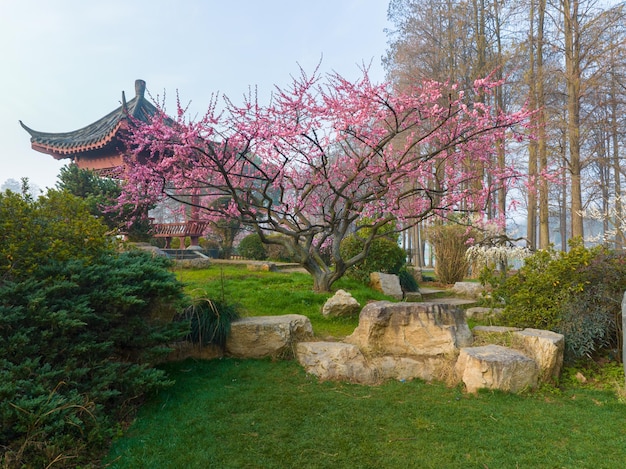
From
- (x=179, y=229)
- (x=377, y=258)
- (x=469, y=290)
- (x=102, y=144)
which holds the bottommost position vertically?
(x=469, y=290)

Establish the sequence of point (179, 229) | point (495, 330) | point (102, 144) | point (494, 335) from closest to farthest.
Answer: point (494, 335)
point (495, 330)
point (102, 144)
point (179, 229)

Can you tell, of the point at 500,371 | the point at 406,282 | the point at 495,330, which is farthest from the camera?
the point at 406,282

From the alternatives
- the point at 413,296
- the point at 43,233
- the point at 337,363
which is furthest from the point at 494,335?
the point at 43,233

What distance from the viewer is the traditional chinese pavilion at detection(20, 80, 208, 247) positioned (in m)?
13.5

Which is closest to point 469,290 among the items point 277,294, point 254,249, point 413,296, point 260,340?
point 413,296

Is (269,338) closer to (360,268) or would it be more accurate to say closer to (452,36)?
(360,268)

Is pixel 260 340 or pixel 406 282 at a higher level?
pixel 406 282

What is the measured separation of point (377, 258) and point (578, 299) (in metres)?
5.20

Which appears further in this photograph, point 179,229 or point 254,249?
point 179,229

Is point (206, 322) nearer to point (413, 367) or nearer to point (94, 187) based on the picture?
point (413, 367)

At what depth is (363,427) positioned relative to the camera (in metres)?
Answer: 3.12

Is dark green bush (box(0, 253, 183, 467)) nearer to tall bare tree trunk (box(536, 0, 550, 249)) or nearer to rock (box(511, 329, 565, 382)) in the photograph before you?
rock (box(511, 329, 565, 382))

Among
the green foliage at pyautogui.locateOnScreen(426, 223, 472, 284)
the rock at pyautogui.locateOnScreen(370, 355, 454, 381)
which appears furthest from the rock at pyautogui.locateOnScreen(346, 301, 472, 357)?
the green foliage at pyautogui.locateOnScreen(426, 223, 472, 284)

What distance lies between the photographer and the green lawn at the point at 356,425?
2666mm
